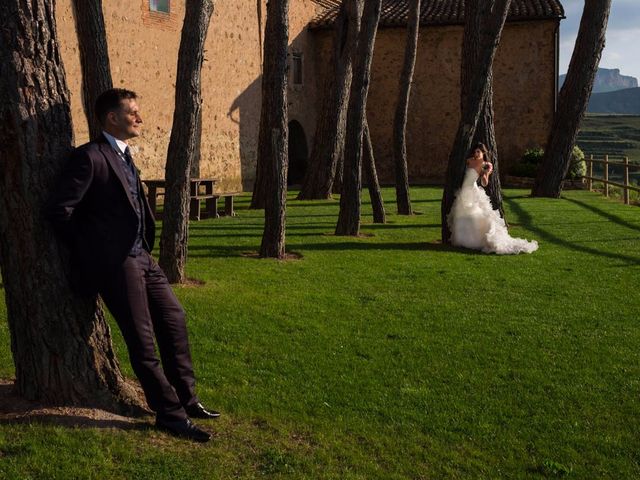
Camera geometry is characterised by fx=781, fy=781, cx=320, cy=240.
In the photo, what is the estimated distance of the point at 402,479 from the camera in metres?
3.89

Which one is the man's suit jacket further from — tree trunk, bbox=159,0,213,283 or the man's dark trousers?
tree trunk, bbox=159,0,213,283

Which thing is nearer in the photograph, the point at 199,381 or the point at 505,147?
the point at 199,381

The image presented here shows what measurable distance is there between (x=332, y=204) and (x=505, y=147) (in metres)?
11.0

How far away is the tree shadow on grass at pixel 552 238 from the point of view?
10695mm

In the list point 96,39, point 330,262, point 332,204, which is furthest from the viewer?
point 332,204

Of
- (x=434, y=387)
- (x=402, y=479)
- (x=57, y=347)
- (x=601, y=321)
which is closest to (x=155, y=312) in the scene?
(x=57, y=347)

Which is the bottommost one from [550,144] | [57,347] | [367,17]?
[57,347]

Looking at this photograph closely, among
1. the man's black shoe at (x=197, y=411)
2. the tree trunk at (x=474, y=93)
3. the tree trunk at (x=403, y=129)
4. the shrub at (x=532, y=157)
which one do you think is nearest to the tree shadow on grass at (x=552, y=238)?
the tree trunk at (x=474, y=93)

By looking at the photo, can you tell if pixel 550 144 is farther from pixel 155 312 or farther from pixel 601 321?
pixel 155 312

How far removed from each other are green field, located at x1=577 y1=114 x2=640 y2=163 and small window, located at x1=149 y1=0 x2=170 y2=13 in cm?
6450

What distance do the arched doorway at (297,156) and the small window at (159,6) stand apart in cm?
874

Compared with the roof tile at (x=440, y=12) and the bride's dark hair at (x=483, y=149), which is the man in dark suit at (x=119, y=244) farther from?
the roof tile at (x=440, y=12)

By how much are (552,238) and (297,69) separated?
50.3 ft

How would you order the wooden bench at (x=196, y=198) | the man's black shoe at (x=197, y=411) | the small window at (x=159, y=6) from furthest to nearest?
the small window at (x=159, y=6), the wooden bench at (x=196, y=198), the man's black shoe at (x=197, y=411)
